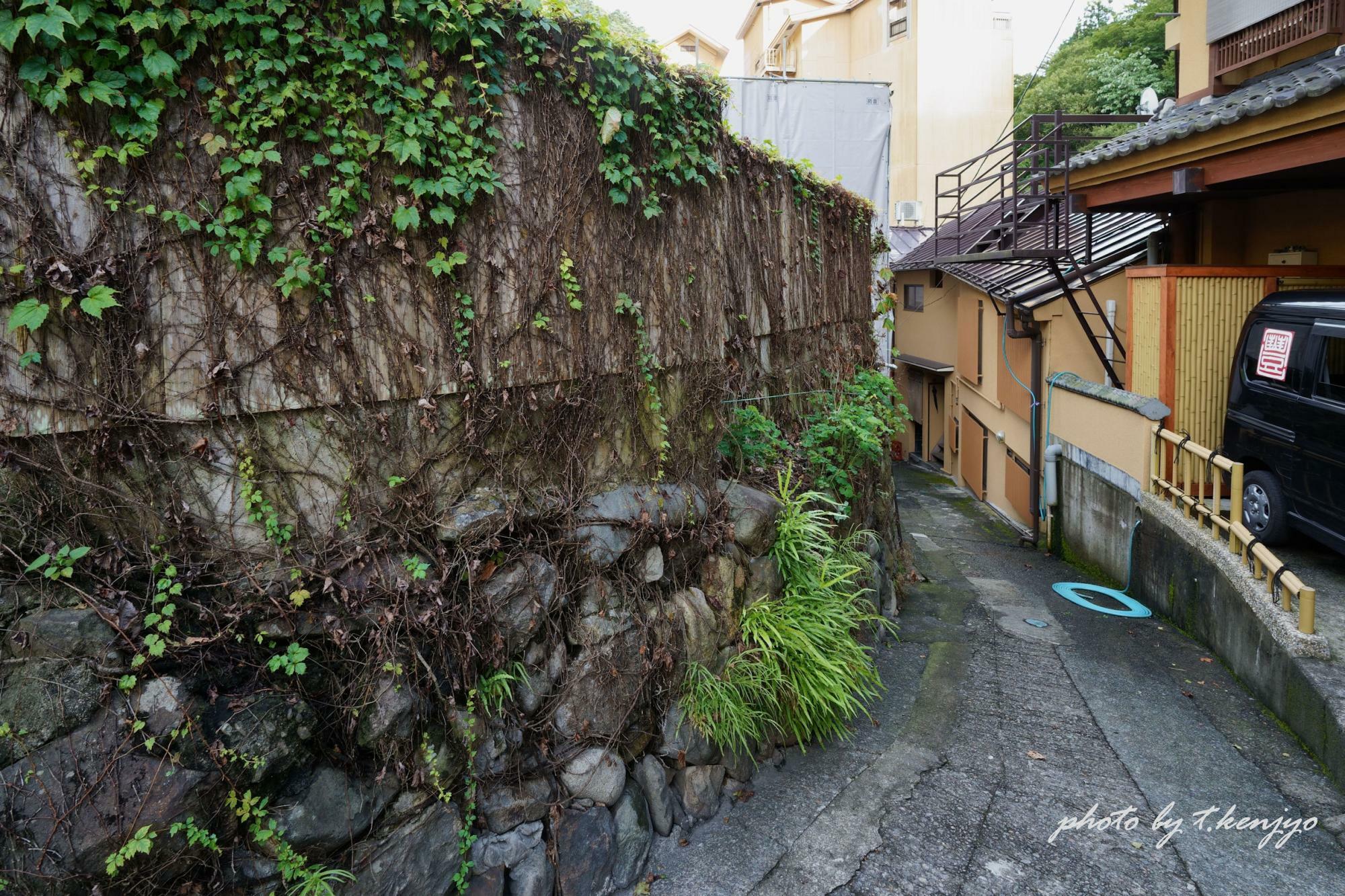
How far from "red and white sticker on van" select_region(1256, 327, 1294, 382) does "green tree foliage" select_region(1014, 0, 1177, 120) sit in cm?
1942

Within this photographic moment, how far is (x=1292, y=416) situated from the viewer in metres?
6.64

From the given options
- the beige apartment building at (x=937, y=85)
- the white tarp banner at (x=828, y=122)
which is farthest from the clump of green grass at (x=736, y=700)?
the beige apartment building at (x=937, y=85)

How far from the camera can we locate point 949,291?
19.0 metres

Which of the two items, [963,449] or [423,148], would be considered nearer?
[423,148]

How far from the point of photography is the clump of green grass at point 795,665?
5113 millimetres

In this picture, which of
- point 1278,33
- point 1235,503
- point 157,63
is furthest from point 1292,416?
point 157,63

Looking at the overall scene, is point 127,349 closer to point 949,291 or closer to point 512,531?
point 512,531

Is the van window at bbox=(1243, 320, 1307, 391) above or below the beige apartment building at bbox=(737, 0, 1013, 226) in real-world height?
below

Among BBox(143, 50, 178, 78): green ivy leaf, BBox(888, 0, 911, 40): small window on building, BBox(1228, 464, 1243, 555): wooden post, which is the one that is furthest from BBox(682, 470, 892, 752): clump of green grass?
BBox(888, 0, 911, 40): small window on building

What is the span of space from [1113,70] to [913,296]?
1028 centimetres

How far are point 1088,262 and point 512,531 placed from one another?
9.47 metres

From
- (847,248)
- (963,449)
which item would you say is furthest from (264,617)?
(963,449)

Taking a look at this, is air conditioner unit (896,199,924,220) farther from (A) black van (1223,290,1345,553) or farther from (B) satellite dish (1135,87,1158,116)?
(A) black van (1223,290,1345,553)

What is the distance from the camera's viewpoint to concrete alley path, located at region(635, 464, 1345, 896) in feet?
14.9
